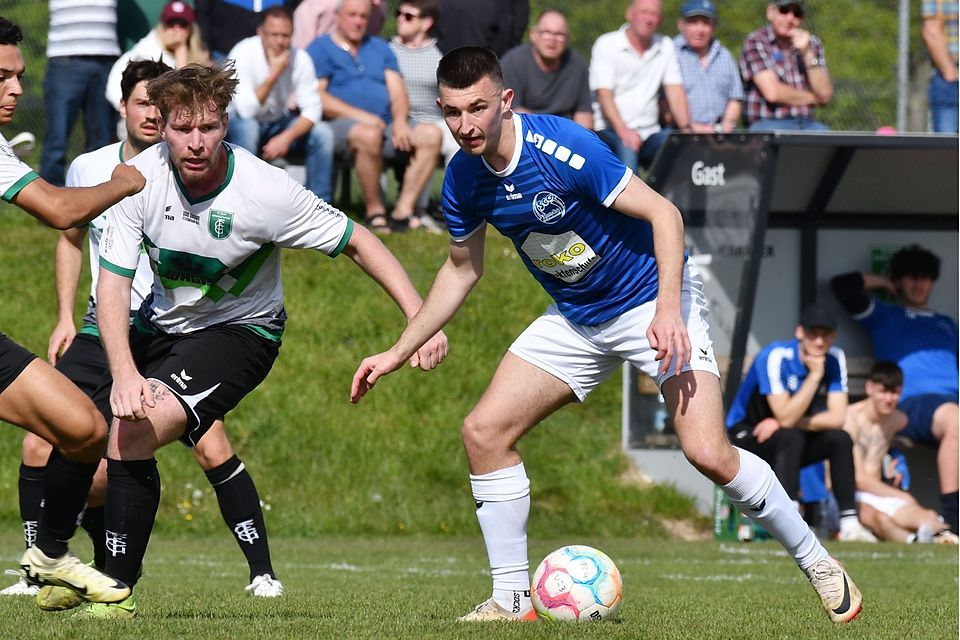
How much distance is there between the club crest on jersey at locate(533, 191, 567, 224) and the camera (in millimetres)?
5828

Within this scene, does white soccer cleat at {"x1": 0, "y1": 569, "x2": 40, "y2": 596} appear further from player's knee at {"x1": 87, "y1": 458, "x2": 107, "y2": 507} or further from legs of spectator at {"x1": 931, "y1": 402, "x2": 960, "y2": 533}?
legs of spectator at {"x1": 931, "y1": 402, "x2": 960, "y2": 533}

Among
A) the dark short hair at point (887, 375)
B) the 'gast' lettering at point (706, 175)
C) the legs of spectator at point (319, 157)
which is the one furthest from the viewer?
the legs of spectator at point (319, 157)

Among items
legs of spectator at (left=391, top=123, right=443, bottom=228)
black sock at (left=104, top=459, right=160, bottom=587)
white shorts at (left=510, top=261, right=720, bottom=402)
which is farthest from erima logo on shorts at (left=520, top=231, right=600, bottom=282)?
legs of spectator at (left=391, top=123, right=443, bottom=228)

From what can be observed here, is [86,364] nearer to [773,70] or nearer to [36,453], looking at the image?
[36,453]

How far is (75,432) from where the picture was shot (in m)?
5.64

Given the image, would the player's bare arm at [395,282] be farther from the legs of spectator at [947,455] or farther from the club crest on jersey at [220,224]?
the legs of spectator at [947,455]

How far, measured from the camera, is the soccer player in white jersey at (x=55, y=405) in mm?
5402

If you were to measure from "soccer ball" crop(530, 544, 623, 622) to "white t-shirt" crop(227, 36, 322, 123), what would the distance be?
26.2 ft

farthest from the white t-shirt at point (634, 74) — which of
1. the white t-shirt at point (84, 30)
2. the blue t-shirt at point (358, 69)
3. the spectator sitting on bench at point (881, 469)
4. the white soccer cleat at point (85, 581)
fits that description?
the white soccer cleat at point (85, 581)

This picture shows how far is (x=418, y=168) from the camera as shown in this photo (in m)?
14.2

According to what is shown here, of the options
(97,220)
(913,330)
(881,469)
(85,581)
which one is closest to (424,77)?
(913,330)

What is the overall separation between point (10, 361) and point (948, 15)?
1103 centimetres

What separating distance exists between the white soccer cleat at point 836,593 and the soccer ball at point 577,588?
0.79 meters

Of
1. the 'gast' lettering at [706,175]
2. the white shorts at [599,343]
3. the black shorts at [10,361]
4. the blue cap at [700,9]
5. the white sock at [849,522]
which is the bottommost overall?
the white sock at [849,522]
